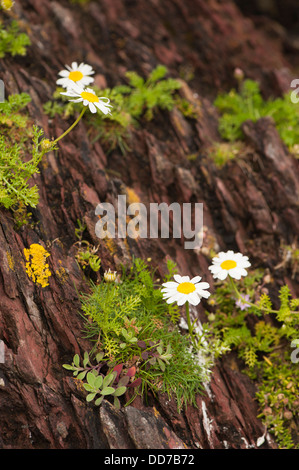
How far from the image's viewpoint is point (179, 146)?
6281 mm

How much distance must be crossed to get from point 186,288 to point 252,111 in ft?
14.0

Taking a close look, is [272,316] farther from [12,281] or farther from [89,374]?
[12,281]

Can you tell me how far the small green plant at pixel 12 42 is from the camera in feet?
19.0

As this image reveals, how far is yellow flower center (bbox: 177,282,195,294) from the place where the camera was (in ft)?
13.2

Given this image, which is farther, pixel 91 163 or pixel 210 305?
pixel 91 163

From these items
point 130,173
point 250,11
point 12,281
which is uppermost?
point 250,11

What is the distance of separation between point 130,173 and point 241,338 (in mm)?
2528

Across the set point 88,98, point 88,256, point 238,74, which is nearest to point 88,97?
point 88,98

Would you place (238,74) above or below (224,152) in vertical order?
above

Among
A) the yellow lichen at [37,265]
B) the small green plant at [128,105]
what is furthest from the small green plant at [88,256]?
the small green plant at [128,105]

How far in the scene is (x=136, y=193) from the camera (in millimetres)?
5539

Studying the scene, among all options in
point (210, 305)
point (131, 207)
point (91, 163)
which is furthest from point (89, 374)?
point (91, 163)

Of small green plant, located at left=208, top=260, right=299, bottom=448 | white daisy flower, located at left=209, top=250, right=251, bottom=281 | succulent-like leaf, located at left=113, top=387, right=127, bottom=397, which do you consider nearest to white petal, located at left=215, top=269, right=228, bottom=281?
white daisy flower, located at left=209, top=250, right=251, bottom=281

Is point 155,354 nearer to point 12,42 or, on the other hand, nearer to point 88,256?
point 88,256
